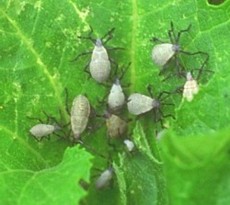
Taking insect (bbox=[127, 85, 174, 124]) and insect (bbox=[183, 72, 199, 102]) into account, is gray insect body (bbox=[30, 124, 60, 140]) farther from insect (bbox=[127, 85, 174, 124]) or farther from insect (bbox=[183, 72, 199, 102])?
insect (bbox=[183, 72, 199, 102])

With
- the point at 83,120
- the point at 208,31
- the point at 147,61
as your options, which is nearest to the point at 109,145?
the point at 83,120

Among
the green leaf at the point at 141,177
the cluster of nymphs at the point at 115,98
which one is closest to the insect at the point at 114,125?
the cluster of nymphs at the point at 115,98

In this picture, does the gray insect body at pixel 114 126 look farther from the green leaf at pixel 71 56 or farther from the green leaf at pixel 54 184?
the green leaf at pixel 54 184

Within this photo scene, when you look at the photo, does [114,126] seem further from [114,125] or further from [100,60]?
[100,60]

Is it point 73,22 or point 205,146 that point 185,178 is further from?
point 73,22

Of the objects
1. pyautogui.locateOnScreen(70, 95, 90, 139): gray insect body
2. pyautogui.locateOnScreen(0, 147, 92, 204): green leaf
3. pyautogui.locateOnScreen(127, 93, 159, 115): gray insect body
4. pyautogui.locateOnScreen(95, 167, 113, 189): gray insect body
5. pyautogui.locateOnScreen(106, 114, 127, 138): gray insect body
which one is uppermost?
pyautogui.locateOnScreen(0, 147, 92, 204): green leaf

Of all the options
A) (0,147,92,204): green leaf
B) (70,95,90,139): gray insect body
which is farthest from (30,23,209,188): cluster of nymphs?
(0,147,92,204): green leaf
